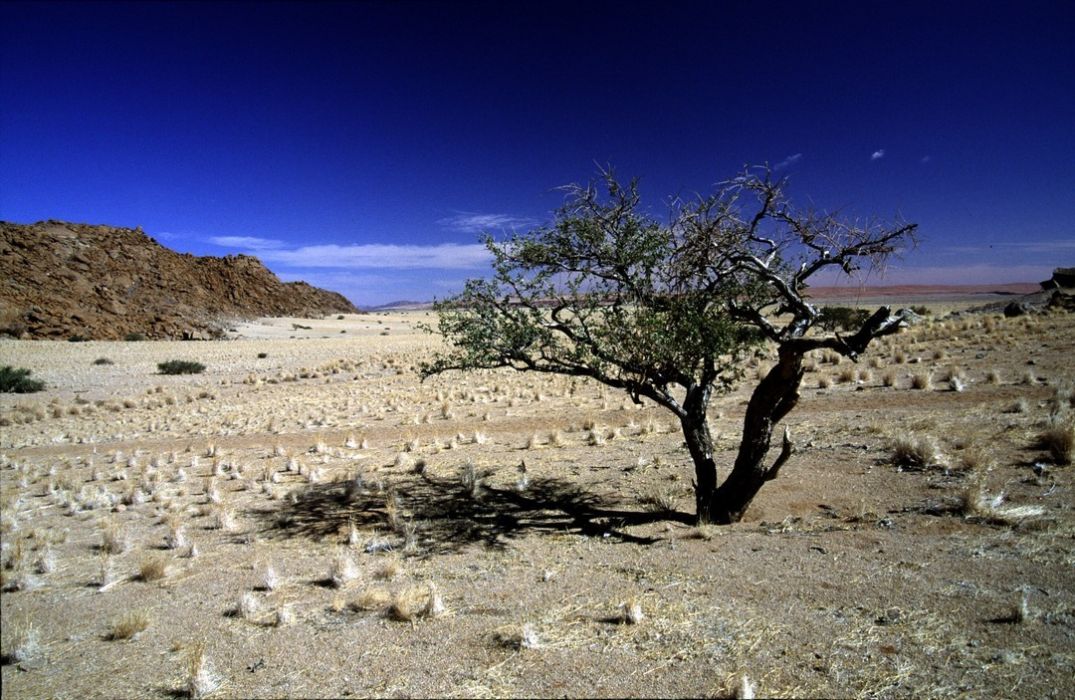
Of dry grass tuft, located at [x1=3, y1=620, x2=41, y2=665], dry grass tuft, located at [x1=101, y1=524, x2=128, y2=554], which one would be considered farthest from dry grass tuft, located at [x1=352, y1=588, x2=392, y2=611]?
dry grass tuft, located at [x1=101, y1=524, x2=128, y2=554]

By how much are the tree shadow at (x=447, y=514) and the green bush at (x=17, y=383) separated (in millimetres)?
24149

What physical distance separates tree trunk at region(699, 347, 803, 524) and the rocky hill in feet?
192

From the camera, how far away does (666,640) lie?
468 cm

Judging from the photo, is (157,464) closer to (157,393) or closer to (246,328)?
(157,393)

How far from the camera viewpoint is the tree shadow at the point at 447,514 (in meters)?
7.63

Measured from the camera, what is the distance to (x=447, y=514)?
860cm

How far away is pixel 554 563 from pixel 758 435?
3.04 m

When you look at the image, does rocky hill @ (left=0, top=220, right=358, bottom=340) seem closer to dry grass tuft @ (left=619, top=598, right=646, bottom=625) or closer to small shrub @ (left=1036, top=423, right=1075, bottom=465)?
dry grass tuft @ (left=619, top=598, right=646, bottom=625)

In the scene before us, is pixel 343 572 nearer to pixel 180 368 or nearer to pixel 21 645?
pixel 21 645

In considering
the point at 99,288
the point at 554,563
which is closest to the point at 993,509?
the point at 554,563

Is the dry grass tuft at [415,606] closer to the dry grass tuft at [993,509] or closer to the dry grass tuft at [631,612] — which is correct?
the dry grass tuft at [631,612]

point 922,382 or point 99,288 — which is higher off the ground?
point 99,288

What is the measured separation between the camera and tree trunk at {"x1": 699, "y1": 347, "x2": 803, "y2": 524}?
6797 mm

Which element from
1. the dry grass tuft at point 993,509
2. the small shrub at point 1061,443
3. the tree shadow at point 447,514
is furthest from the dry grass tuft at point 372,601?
the small shrub at point 1061,443
